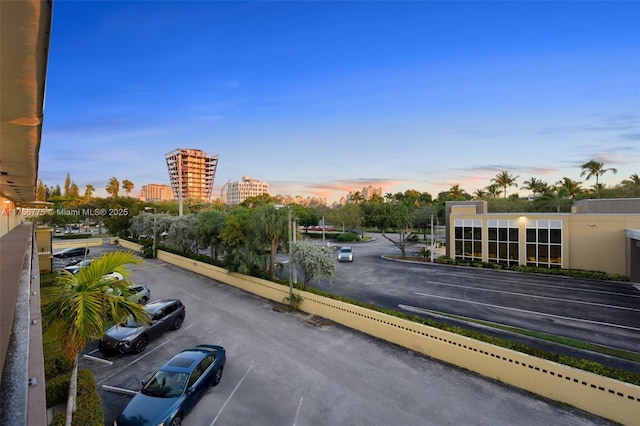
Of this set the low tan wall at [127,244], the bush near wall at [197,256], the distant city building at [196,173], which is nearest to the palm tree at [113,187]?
the distant city building at [196,173]

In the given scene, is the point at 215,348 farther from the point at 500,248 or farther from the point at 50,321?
the point at 500,248

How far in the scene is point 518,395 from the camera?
32.7ft

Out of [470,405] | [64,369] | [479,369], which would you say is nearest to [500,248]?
[479,369]

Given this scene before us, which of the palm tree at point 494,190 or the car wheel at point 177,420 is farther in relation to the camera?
the palm tree at point 494,190

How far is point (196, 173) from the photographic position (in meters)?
138

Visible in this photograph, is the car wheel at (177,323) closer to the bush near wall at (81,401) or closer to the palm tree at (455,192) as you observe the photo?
the bush near wall at (81,401)

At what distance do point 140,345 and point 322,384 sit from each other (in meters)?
7.81

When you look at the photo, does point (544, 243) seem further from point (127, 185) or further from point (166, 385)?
point (127, 185)

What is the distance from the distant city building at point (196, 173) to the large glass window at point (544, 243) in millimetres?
118113

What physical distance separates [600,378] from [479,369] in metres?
3.40

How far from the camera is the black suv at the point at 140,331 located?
1216cm

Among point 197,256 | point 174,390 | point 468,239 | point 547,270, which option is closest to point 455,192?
point 468,239

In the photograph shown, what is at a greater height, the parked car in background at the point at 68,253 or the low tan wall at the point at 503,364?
the parked car in background at the point at 68,253

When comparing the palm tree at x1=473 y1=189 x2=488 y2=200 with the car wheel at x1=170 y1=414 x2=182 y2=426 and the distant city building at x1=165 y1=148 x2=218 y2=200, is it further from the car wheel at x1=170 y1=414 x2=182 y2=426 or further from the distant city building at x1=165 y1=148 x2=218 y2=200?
the distant city building at x1=165 y1=148 x2=218 y2=200
